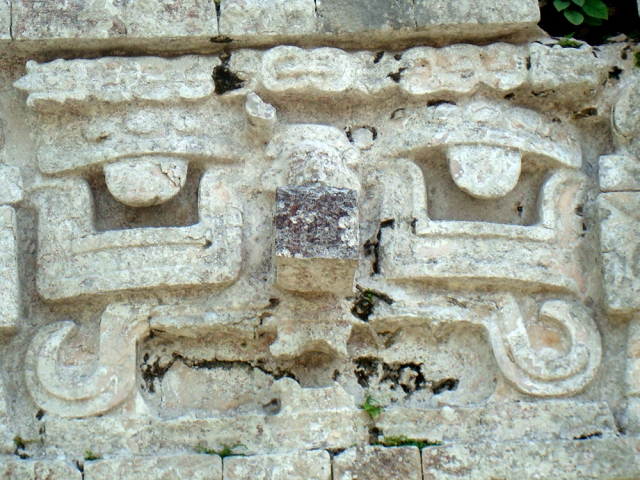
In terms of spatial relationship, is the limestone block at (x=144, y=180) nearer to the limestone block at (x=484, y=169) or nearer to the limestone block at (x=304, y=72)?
the limestone block at (x=304, y=72)

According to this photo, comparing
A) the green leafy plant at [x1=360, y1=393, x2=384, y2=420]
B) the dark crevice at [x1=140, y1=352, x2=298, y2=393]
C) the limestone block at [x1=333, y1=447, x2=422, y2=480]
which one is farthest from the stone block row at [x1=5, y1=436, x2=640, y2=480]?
the dark crevice at [x1=140, y1=352, x2=298, y2=393]

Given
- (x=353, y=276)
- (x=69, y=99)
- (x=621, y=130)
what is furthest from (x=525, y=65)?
(x=69, y=99)

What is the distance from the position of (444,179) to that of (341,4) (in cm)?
80

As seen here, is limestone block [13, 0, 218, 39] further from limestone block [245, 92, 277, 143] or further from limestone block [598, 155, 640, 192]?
limestone block [598, 155, 640, 192]

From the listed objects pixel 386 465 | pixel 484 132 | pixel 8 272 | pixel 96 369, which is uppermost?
pixel 484 132

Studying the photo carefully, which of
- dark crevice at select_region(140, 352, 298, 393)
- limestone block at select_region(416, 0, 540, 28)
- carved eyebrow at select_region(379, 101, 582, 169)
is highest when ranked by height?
limestone block at select_region(416, 0, 540, 28)

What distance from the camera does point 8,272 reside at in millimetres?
3945

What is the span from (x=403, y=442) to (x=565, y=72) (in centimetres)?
157

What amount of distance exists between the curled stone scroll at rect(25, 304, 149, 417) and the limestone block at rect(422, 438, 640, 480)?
110 cm

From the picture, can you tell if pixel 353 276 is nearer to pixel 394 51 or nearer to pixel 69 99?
pixel 394 51

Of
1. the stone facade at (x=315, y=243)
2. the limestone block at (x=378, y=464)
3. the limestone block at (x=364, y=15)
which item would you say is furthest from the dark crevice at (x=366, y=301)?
the limestone block at (x=364, y=15)

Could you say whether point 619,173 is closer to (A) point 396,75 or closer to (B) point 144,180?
(A) point 396,75

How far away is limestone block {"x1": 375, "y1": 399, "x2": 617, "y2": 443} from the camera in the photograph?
378cm

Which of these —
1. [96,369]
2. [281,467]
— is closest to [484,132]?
[281,467]
